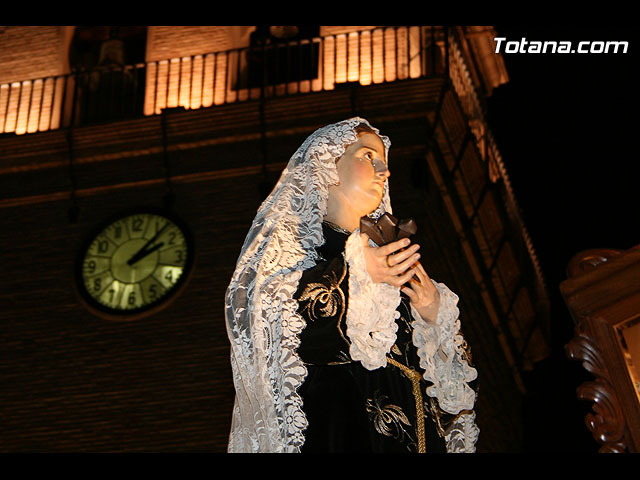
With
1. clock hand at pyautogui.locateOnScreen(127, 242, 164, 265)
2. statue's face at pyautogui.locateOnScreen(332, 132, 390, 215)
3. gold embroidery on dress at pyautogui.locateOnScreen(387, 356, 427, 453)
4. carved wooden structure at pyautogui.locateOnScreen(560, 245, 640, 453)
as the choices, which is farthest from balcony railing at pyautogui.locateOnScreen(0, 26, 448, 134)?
carved wooden structure at pyautogui.locateOnScreen(560, 245, 640, 453)

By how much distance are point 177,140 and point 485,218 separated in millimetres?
3136

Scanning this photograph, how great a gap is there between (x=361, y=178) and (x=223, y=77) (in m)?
6.57

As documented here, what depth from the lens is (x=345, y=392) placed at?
453 cm

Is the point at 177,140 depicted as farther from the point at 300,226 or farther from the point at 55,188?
the point at 300,226

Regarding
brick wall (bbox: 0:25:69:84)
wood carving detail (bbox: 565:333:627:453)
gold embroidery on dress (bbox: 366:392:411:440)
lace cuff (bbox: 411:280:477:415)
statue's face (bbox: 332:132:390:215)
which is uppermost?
brick wall (bbox: 0:25:69:84)

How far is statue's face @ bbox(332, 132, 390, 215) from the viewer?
512 cm

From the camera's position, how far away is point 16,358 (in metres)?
10.8

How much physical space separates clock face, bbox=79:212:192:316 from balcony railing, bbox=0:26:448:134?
1.01 m

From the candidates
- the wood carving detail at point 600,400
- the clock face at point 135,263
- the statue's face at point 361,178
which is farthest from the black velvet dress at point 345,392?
the clock face at point 135,263

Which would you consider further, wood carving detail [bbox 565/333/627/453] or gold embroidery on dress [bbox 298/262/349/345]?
gold embroidery on dress [bbox 298/262/349/345]

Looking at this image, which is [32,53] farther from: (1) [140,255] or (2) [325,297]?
(2) [325,297]

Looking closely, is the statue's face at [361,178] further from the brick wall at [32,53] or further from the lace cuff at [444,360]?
the brick wall at [32,53]

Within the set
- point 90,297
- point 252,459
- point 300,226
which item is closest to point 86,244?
point 90,297

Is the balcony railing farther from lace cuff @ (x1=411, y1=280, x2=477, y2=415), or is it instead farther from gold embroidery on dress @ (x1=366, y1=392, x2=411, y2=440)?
gold embroidery on dress @ (x1=366, y1=392, x2=411, y2=440)
